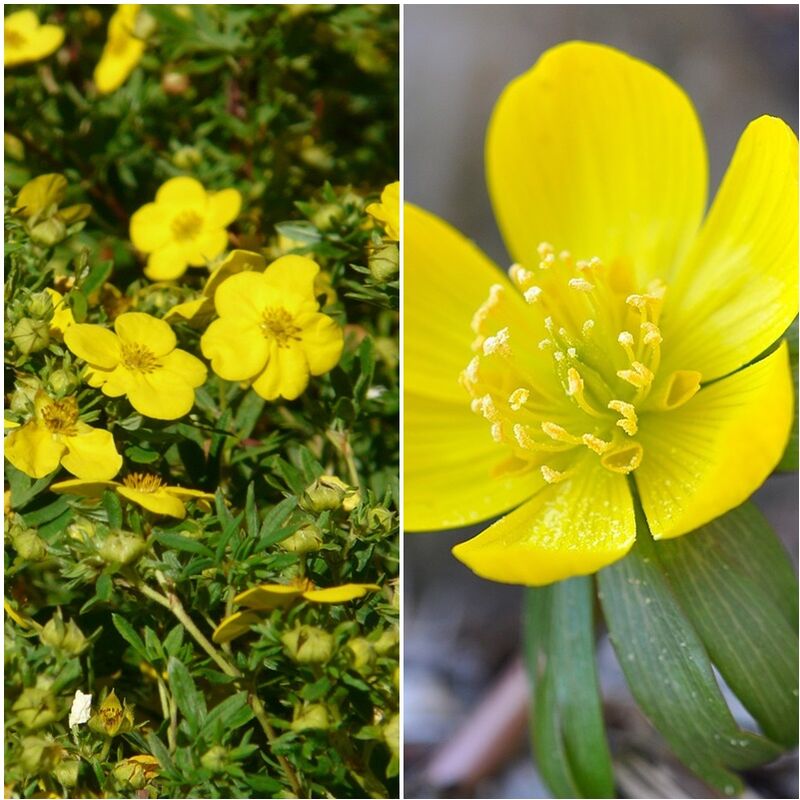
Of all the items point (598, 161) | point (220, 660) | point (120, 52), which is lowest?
point (220, 660)

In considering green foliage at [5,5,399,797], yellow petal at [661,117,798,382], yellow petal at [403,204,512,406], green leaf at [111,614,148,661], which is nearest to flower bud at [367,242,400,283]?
green foliage at [5,5,399,797]

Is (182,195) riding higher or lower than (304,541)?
higher

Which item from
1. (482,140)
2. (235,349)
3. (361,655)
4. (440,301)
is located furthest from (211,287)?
(482,140)

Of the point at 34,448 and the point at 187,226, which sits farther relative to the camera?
the point at 187,226

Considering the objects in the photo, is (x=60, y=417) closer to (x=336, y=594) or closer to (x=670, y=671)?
(x=336, y=594)

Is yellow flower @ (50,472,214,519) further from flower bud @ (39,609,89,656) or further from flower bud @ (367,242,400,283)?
flower bud @ (367,242,400,283)

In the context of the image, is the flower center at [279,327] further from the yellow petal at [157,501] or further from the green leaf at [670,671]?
the green leaf at [670,671]

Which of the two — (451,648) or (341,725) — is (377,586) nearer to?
(341,725)

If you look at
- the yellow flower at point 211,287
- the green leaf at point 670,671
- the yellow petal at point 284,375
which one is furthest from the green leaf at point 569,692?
the yellow flower at point 211,287
